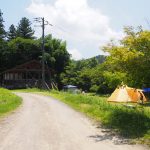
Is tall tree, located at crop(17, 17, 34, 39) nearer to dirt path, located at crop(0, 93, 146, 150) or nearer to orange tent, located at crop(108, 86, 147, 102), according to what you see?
orange tent, located at crop(108, 86, 147, 102)

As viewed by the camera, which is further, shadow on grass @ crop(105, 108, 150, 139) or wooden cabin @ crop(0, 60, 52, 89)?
wooden cabin @ crop(0, 60, 52, 89)

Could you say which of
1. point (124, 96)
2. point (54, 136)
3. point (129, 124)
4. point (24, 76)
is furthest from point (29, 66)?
point (54, 136)

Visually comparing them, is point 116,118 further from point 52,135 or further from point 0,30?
point 0,30

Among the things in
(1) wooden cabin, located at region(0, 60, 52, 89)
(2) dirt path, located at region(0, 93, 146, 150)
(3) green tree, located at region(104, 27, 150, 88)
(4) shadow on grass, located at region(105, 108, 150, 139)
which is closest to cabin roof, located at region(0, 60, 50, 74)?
(1) wooden cabin, located at region(0, 60, 52, 89)

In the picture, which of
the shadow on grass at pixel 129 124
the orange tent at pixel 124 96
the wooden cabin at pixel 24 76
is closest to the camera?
the shadow on grass at pixel 129 124

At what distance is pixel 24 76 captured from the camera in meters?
72.8

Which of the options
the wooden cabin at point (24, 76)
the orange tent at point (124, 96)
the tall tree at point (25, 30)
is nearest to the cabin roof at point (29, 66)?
the wooden cabin at point (24, 76)

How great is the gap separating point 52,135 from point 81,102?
1703 centimetres

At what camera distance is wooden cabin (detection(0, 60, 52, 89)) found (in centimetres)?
6919

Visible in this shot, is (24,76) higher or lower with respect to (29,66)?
lower

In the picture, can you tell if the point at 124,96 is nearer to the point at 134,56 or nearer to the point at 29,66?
the point at 134,56

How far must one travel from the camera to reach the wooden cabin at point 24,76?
→ 69.2 m

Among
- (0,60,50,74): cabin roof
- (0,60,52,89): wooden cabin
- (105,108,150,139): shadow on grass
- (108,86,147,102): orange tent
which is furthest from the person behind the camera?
(0,60,50,74): cabin roof

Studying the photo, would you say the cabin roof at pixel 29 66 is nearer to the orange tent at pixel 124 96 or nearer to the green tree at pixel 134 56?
the orange tent at pixel 124 96
